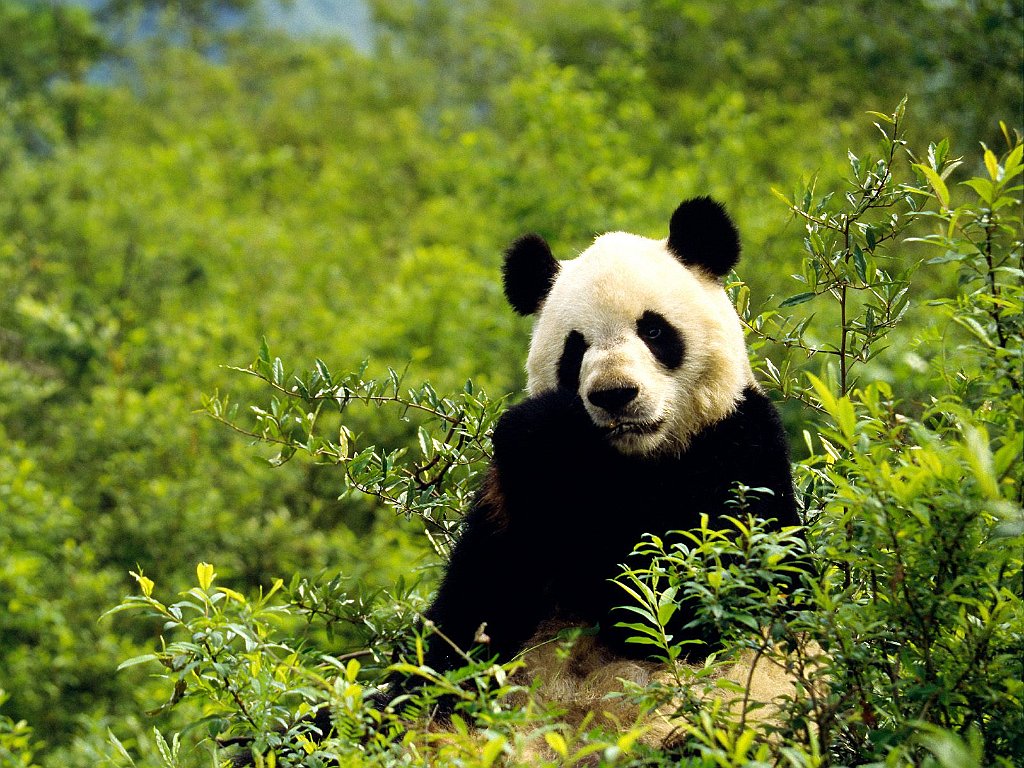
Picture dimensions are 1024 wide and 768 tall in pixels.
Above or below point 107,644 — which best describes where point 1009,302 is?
above

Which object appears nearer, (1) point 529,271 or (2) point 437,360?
(1) point 529,271

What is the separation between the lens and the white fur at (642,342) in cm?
349

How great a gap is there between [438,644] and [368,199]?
16.2m

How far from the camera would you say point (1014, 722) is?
217 centimetres

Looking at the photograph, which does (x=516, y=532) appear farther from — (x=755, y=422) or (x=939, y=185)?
(x=939, y=185)

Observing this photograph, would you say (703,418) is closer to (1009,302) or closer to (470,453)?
(470,453)

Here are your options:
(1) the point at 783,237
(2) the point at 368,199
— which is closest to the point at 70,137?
(2) the point at 368,199

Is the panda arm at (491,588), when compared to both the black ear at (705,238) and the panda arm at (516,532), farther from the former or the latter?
the black ear at (705,238)

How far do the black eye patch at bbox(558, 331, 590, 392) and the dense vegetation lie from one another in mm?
308

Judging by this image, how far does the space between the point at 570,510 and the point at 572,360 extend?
0.64 meters

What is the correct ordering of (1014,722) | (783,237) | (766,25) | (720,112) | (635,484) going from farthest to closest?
(766,25) → (720,112) → (783,237) → (635,484) → (1014,722)

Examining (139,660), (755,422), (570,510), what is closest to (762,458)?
(755,422)

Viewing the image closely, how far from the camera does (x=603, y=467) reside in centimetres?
344

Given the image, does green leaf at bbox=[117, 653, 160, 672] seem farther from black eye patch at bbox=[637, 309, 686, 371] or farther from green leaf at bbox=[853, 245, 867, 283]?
green leaf at bbox=[853, 245, 867, 283]
